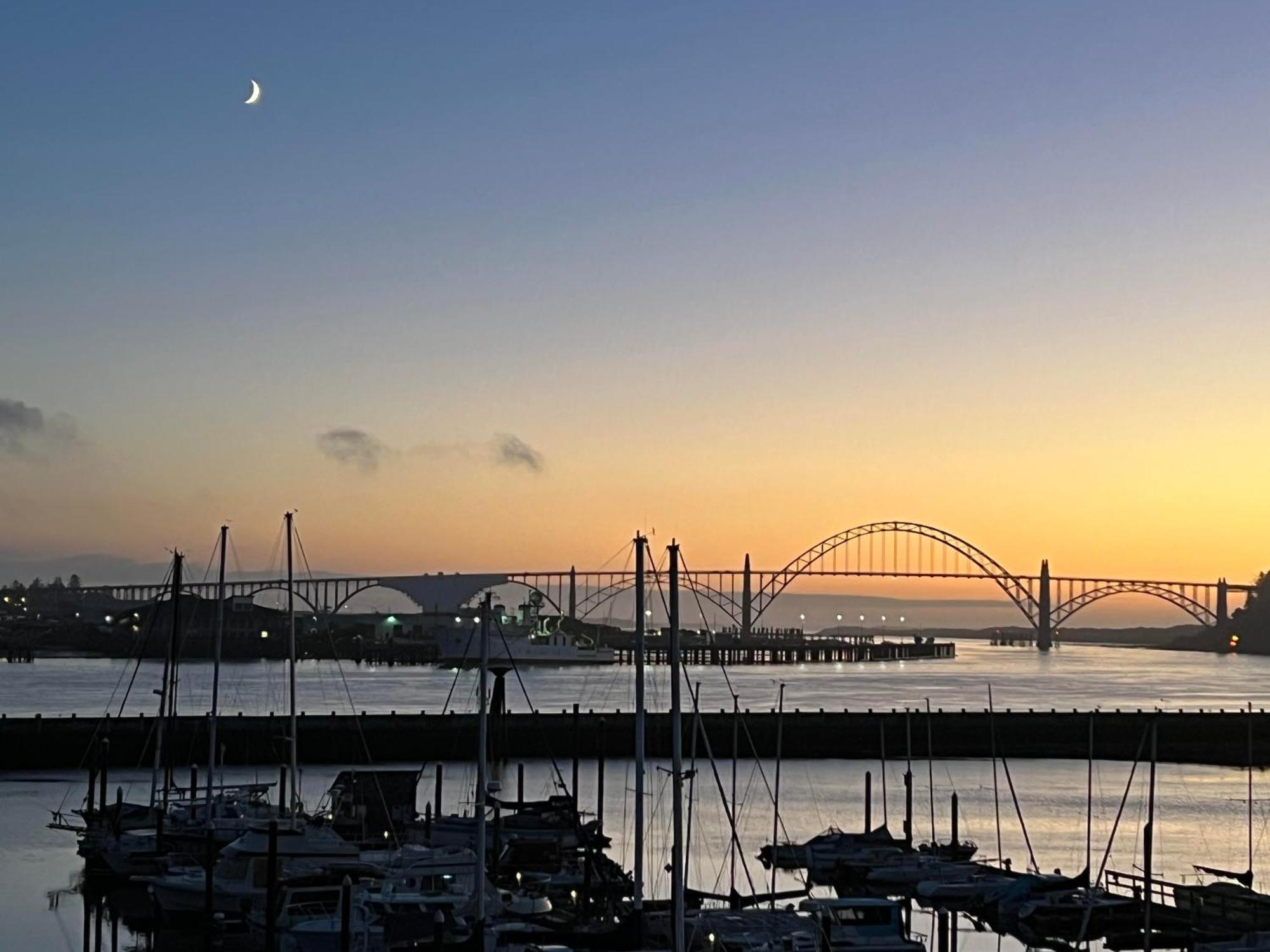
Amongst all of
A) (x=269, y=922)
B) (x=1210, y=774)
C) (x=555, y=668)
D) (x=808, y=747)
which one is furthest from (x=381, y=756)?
(x=555, y=668)

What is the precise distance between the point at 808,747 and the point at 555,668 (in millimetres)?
97809

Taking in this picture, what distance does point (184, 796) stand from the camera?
3859 centimetres

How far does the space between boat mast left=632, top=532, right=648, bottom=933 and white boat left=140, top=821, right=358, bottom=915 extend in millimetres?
5249

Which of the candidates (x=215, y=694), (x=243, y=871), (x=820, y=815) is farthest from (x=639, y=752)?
(x=820, y=815)

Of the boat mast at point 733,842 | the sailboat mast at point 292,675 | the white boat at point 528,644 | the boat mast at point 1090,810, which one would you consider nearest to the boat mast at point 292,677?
the sailboat mast at point 292,675

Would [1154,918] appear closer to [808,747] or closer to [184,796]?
[184,796]

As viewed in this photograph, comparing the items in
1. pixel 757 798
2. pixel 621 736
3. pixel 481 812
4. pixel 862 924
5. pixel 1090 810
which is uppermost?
pixel 481 812

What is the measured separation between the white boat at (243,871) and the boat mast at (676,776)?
24.1 ft

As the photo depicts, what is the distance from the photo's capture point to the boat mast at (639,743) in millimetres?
21844

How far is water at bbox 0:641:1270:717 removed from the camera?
88.2 m

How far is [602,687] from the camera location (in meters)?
116

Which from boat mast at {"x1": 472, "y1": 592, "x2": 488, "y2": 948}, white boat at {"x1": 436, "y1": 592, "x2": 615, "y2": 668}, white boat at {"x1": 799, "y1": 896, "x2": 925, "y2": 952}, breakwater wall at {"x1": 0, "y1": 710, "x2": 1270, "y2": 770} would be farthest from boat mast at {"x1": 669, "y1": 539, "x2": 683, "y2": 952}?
Result: white boat at {"x1": 436, "y1": 592, "x2": 615, "y2": 668}

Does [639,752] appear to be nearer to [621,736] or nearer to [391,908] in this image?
[391,908]

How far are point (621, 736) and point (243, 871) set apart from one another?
32.3m
